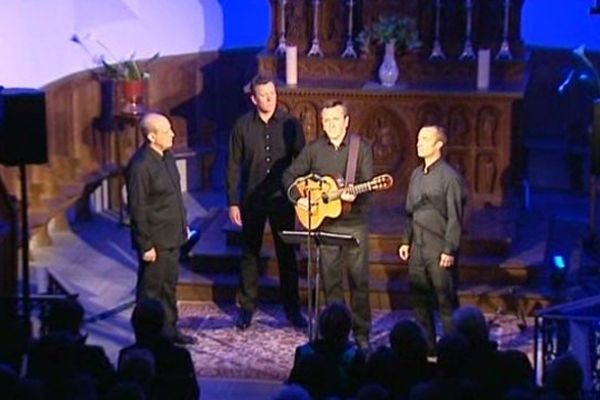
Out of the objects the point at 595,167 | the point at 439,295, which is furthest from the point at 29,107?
the point at 595,167

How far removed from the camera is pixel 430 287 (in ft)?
29.0

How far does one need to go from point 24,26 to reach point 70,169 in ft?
4.50

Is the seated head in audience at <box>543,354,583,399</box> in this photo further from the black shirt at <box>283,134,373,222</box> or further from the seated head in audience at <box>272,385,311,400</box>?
the black shirt at <box>283,134,373,222</box>

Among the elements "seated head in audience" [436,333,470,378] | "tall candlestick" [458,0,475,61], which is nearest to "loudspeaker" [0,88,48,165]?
"seated head in audience" [436,333,470,378]

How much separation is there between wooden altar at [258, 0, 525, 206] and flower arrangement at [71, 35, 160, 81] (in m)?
1.36

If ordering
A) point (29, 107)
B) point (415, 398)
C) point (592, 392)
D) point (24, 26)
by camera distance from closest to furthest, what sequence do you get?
point (415, 398), point (592, 392), point (29, 107), point (24, 26)

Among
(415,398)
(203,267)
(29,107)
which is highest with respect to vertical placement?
(29,107)

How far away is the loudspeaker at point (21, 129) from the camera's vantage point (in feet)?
26.2

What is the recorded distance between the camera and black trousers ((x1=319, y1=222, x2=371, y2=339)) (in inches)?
354

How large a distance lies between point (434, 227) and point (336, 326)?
8.10ft

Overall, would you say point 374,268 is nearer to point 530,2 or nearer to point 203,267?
point 203,267

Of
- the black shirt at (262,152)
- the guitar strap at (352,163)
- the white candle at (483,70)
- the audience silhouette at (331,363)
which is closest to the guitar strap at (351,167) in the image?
the guitar strap at (352,163)

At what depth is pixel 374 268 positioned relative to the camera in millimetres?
10477

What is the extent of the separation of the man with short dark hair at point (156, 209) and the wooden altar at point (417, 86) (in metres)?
2.82
